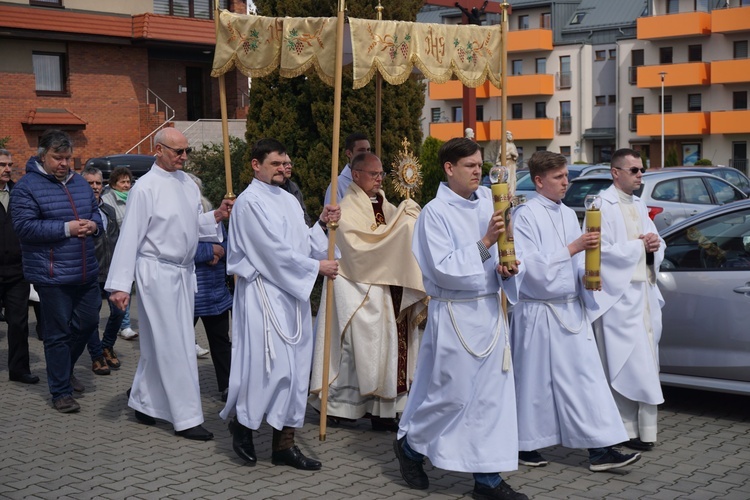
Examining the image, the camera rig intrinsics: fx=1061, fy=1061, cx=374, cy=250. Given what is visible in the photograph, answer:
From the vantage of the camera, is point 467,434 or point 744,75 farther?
point 744,75

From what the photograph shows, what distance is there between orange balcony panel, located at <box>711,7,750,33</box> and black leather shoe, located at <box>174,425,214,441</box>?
163 ft

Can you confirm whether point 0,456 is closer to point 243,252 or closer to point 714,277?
point 243,252

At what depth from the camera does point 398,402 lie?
761 centimetres

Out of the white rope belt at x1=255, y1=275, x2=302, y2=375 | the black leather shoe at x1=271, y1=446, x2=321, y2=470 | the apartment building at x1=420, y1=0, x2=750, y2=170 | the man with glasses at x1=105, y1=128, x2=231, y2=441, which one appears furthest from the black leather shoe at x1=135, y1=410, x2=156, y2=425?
the apartment building at x1=420, y1=0, x2=750, y2=170

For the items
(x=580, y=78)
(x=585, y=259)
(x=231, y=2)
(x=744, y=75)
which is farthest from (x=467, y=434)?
(x=580, y=78)

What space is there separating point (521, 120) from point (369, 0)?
4908 cm

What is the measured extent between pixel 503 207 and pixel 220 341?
12.1ft

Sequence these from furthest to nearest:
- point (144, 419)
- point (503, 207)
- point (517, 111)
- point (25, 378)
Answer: point (517, 111)
point (25, 378)
point (144, 419)
point (503, 207)

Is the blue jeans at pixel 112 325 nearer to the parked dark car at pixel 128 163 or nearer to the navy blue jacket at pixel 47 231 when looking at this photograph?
the navy blue jacket at pixel 47 231

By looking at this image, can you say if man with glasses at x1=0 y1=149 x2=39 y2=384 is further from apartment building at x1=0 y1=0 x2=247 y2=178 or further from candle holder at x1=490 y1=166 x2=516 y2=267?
apartment building at x1=0 y1=0 x2=247 y2=178

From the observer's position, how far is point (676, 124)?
55.2 m

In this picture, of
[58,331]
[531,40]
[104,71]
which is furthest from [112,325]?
[531,40]

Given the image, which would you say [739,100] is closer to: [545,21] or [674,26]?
[674,26]

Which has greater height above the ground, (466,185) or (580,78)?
(580,78)
